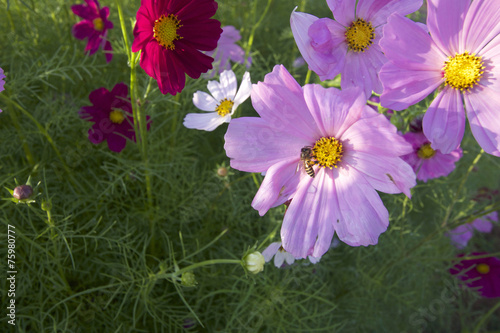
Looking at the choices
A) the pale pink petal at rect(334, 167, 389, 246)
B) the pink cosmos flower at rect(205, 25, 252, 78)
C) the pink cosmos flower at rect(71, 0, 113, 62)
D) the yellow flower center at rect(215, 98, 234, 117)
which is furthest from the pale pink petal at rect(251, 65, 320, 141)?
the pink cosmos flower at rect(205, 25, 252, 78)

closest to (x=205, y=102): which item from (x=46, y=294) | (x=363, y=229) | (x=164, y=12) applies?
(x=164, y=12)

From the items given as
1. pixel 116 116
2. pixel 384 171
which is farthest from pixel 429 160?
pixel 116 116

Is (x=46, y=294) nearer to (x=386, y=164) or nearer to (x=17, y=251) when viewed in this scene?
(x=17, y=251)

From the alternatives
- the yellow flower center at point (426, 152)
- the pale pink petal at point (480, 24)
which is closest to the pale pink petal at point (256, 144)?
the pale pink petal at point (480, 24)

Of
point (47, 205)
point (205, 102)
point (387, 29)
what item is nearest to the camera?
point (387, 29)

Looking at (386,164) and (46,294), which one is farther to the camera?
(46,294)

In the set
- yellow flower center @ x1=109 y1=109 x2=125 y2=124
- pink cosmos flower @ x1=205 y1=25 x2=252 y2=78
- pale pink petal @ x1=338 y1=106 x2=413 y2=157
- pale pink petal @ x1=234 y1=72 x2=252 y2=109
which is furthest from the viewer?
pink cosmos flower @ x1=205 y1=25 x2=252 y2=78

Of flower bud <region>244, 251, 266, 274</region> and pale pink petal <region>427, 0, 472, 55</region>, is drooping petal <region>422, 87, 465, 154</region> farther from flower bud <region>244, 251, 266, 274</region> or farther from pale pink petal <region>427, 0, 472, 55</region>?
flower bud <region>244, 251, 266, 274</region>
